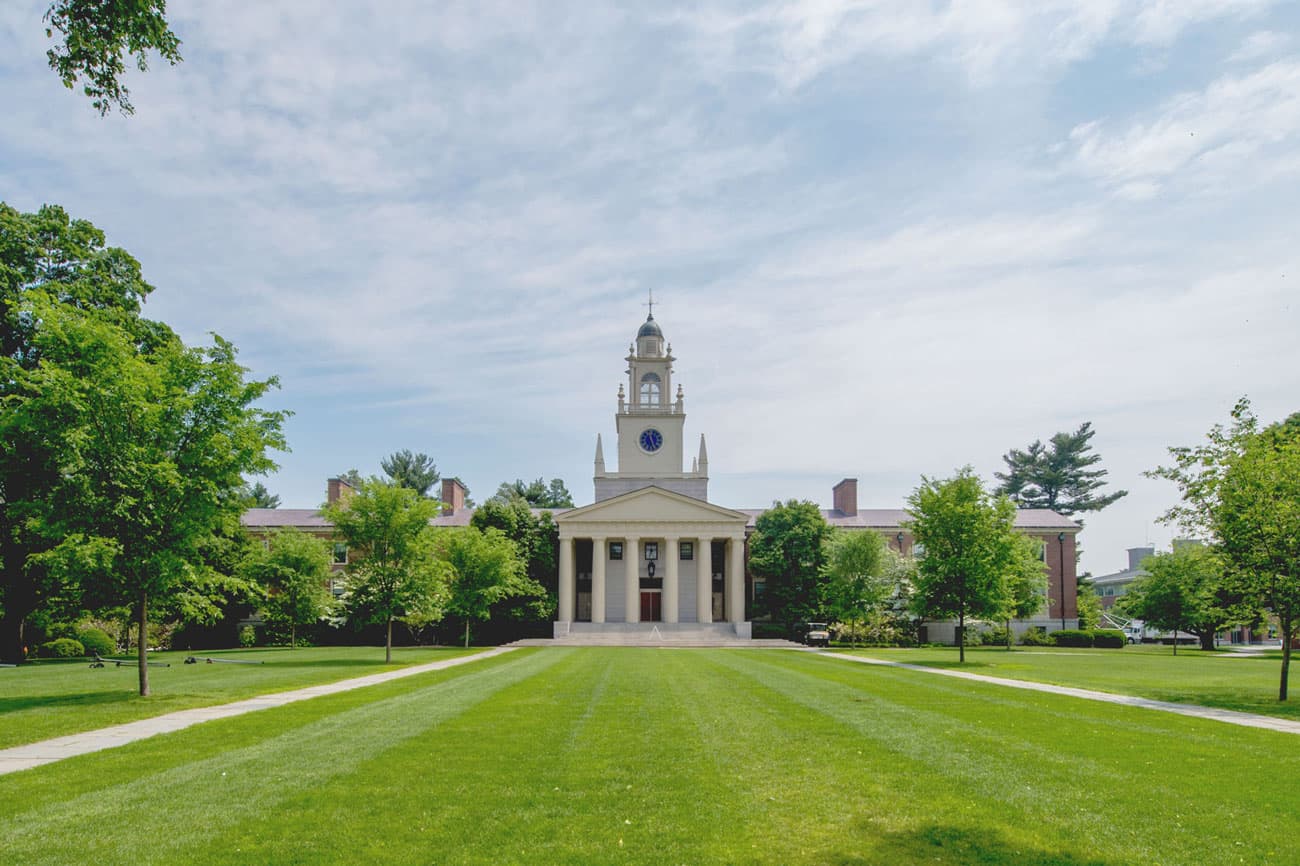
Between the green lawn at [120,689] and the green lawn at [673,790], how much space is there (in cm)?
265

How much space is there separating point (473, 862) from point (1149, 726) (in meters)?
11.4

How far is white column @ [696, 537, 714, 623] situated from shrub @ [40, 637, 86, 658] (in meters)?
34.3

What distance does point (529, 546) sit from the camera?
2386 inches

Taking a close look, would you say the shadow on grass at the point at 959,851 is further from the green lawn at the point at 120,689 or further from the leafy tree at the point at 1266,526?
the leafy tree at the point at 1266,526

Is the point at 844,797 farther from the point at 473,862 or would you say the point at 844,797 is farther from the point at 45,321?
the point at 45,321

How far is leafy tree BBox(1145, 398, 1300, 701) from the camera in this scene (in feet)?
61.6

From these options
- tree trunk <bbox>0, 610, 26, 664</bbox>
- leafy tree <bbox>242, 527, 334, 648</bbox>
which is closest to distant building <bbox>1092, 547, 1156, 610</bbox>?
leafy tree <bbox>242, 527, 334, 648</bbox>

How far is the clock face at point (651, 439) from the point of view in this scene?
6888cm

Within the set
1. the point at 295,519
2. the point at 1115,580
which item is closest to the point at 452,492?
the point at 295,519

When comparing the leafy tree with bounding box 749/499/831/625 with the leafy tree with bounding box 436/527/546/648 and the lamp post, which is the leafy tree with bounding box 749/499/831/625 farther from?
the lamp post

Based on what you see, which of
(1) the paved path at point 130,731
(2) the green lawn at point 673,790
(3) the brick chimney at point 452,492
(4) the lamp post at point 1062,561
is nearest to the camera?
(2) the green lawn at point 673,790

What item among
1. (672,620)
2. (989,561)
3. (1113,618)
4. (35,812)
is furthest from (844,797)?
(1113,618)

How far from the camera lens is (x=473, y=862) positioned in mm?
6809

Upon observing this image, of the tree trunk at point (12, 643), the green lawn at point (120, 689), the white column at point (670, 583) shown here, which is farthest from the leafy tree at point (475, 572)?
the tree trunk at point (12, 643)
